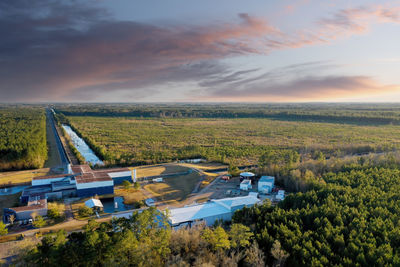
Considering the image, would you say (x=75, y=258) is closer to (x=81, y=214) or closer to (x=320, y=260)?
(x=81, y=214)

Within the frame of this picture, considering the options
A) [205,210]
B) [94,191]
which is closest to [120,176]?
[94,191]

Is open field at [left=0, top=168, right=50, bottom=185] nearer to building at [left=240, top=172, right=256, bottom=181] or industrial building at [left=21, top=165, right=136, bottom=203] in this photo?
industrial building at [left=21, top=165, right=136, bottom=203]

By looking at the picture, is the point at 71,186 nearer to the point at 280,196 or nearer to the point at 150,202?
the point at 150,202

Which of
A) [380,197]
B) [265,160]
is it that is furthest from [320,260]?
[265,160]

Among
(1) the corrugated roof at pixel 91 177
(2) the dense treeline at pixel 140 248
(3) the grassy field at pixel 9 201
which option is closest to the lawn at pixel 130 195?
(1) the corrugated roof at pixel 91 177

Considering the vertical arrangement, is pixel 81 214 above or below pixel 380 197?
below
